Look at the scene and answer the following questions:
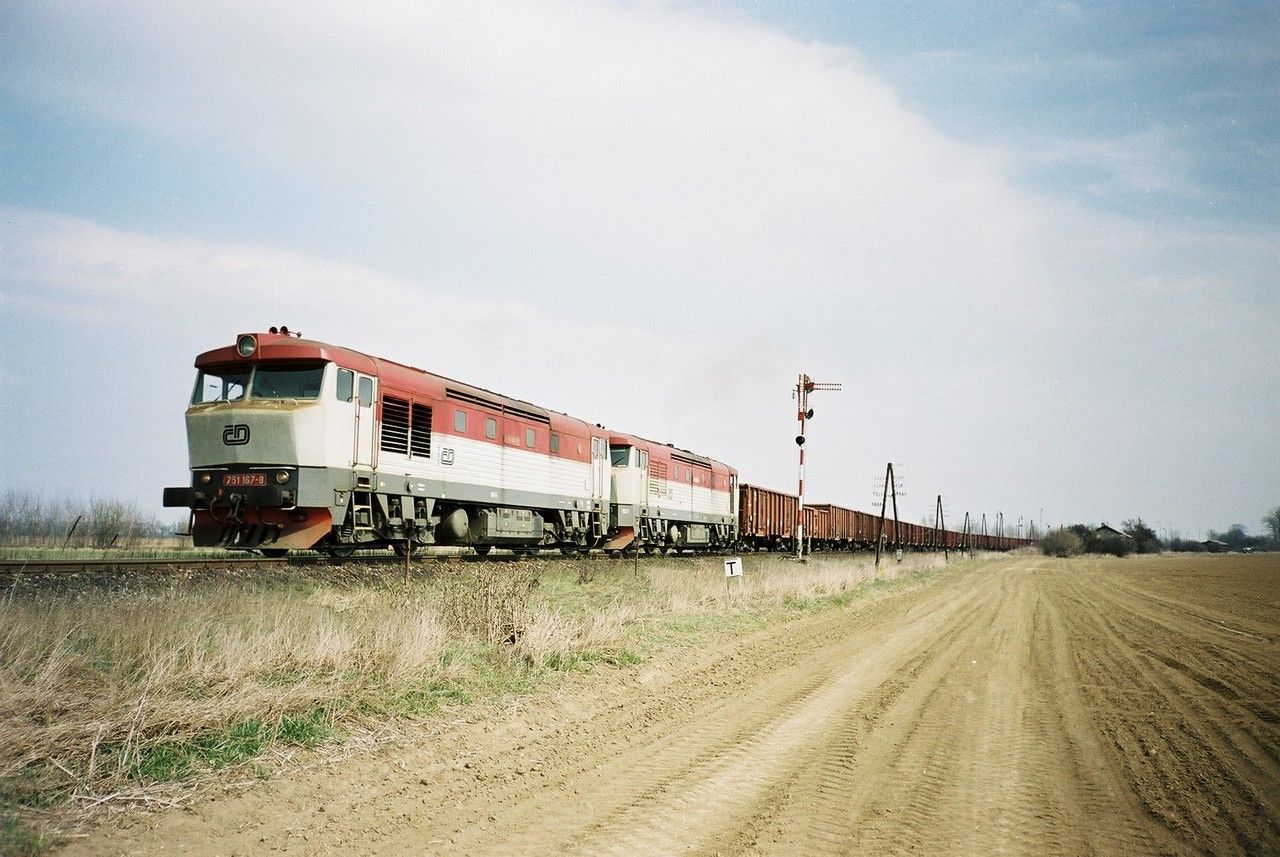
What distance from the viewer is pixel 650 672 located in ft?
31.9

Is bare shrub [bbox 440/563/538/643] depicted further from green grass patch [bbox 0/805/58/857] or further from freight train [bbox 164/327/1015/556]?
green grass patch [bbox 0/805/58/857]

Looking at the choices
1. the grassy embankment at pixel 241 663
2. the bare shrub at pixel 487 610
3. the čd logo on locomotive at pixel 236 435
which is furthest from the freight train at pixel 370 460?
the bare shrub at pixel 487 610

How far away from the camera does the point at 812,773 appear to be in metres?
5.93

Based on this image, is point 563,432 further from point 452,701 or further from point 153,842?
point 153,842

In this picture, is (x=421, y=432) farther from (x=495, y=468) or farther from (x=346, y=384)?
(x=495, y=468)

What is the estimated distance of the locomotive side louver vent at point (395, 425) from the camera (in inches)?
639

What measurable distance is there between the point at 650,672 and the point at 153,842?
19.9 ft

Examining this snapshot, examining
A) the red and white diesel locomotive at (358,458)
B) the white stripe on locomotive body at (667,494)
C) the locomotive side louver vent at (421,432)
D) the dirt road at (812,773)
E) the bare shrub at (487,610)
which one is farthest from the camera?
the white stripe on locomotive body at (667,494)

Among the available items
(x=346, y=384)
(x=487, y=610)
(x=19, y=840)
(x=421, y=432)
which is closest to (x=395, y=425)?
(x=421, y=432)

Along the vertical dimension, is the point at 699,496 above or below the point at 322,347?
below

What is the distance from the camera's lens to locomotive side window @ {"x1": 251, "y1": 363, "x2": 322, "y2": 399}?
1458 centimetres

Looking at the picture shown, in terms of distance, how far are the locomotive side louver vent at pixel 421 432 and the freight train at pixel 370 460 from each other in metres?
0.03

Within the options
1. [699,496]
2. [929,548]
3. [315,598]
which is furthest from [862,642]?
[929,548]

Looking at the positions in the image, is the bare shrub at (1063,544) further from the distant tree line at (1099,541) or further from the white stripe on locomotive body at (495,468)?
the white stripe on locomotive body at (495,468)
